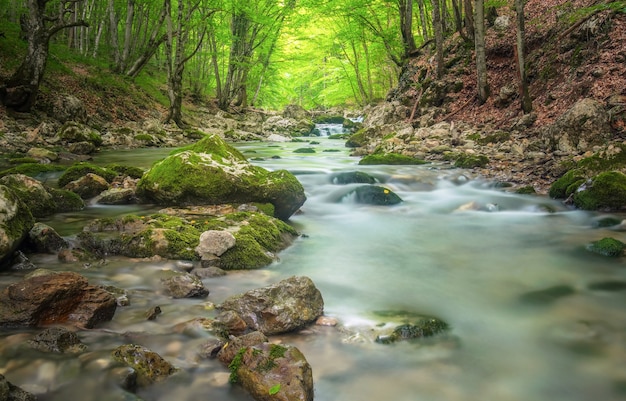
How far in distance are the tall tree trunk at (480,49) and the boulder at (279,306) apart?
12.3 m

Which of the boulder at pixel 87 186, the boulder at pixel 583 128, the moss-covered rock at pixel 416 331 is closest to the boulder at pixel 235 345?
the moss-covered rock at pixel 416 331

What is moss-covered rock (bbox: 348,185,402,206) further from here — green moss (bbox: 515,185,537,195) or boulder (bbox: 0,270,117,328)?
boulder (bbox: 0,270,117,328)

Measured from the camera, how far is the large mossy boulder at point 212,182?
19.3 feet

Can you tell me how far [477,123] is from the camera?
541 inches

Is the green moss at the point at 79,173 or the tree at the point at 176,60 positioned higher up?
the tree at the point at 176,60

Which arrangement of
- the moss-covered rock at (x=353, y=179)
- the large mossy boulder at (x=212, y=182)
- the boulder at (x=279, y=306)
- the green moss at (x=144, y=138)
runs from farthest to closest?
the green moss at (x=144, y=138)
the moss-covered rock at (x=353, y=179)
the large mossy boulder at (x=212, y=182)
the boulder at (x=279, y=306)

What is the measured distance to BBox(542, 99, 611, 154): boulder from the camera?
8866 millimetres

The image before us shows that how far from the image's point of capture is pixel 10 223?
3529mm

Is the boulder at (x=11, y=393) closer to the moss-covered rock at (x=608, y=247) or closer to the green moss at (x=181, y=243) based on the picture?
the green moss at (x=181, y=243)

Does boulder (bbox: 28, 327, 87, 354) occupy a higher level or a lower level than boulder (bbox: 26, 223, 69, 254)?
lower

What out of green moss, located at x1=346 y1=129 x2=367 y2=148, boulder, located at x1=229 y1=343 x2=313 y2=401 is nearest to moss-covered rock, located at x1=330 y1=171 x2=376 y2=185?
boulder, located at x1=229 y1=343 x2=313 y2=401

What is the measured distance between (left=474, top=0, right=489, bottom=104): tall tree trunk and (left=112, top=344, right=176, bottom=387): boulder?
13404mm

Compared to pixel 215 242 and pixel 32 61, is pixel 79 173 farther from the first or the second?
pixel 32 61

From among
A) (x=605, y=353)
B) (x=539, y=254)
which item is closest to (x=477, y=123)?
(x=539, y=254)
